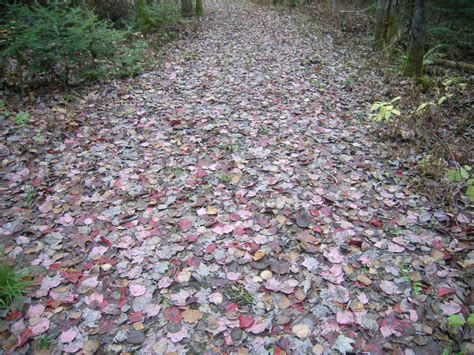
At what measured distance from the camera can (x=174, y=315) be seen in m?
3.04

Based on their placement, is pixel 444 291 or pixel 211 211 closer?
pixel 444 291

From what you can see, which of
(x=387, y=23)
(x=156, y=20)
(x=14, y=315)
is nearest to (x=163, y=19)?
(x=156, y=20)

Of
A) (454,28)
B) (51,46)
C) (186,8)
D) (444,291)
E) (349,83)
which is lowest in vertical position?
(444,291)

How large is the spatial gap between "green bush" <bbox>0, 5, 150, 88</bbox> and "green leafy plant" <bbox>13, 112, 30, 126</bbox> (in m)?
1.11

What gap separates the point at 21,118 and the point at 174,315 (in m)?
5.05

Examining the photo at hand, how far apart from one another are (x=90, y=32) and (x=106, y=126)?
9.42 feet

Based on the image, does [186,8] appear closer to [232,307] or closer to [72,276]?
[72,276]

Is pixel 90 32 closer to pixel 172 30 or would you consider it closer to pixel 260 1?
pixel 172 30

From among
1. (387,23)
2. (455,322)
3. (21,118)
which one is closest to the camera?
(455,322)

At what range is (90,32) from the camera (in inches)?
299

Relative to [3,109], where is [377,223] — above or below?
below

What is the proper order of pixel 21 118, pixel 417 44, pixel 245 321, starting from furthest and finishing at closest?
1. pixel 417 44
2. pixel 21 118
3. pixel 245 321

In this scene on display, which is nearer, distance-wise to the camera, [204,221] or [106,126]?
[204,221]

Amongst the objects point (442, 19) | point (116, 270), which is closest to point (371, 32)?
point (442, 19)
